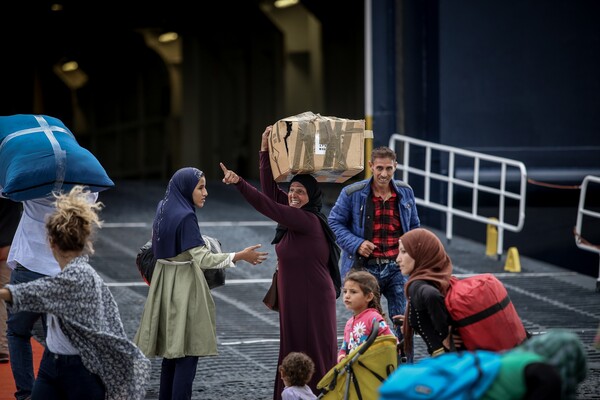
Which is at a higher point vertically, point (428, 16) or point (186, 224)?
point (428, 16)

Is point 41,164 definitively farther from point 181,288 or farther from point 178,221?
point 181,288

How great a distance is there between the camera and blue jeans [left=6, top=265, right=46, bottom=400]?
23.9 ft

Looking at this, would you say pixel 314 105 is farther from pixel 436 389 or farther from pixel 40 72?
pixel 436 389

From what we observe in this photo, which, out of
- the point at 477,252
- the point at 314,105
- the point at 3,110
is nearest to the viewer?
the point at 477,252

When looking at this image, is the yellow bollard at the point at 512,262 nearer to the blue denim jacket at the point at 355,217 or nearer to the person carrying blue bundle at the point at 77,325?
the blue denim jacket at the point at 355,217

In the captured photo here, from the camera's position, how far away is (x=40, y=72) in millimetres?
32250

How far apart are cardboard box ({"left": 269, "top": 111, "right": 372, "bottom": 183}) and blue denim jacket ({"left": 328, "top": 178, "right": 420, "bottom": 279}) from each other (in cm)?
60

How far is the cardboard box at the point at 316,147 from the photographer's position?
304 inches

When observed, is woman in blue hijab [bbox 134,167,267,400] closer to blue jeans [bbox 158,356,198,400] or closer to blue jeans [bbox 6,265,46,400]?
blue jeans [bbox 158,356,198,400]

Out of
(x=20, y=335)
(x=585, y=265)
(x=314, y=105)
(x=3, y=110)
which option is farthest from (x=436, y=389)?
(x=3, y=110)

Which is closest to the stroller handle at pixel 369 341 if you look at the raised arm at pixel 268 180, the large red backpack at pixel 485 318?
the large red backpack at pixel 485 318

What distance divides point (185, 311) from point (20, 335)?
1050 mm

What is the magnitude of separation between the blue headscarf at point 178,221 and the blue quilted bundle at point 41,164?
559 mm

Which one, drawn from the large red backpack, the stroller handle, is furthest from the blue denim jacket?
the large red backpack
